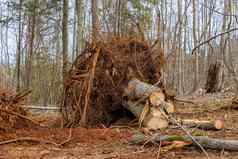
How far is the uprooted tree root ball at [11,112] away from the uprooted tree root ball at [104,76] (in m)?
0.92

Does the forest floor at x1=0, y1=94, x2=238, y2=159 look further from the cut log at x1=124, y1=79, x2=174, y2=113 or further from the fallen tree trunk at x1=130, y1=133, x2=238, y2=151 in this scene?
the cut log at x1=124, y1=79, x2=174, y2=113

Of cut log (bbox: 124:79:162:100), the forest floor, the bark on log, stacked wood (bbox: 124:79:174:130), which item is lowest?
the forest floor

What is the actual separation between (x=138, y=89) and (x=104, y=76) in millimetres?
879

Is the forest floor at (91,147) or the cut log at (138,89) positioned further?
the cut log at (138,89)

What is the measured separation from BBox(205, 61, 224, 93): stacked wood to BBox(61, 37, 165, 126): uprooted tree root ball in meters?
6.93

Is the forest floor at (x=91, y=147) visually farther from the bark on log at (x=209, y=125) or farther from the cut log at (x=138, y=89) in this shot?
the cut log at (x=138, y=89)

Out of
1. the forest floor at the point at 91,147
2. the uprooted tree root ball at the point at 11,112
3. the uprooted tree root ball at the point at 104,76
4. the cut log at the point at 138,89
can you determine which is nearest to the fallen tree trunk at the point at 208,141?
the forest floor at the point at 91,147

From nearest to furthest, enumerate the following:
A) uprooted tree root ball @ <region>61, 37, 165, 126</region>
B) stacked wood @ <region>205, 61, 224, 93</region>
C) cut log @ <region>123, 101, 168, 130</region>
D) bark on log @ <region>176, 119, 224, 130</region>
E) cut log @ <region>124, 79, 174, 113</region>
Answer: bark on log @ <region>176, 119, 224, 130</region>
cut log @ <region>123, 101, 168, 130</region>
cut log @ <region>124, 79, 174, 113</region>
uprooted tree root ball @ <region>61, 37, 165, 126</region>
stacked wood @ <region>205, 61, 224, 93</region>

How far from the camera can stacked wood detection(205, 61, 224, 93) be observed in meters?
13.9

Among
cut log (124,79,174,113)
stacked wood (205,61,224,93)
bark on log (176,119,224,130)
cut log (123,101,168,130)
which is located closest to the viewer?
bark on log (176,119,224,130)

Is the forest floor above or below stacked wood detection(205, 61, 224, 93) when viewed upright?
below

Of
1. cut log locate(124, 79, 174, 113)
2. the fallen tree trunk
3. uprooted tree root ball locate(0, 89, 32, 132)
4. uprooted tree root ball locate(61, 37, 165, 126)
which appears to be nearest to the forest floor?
the fallen tree trunk

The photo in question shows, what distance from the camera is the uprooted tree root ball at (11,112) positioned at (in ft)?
21.0

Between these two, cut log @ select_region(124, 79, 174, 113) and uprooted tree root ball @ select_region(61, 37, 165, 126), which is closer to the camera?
cut log @ select_region(124, 79, 174, 113)
